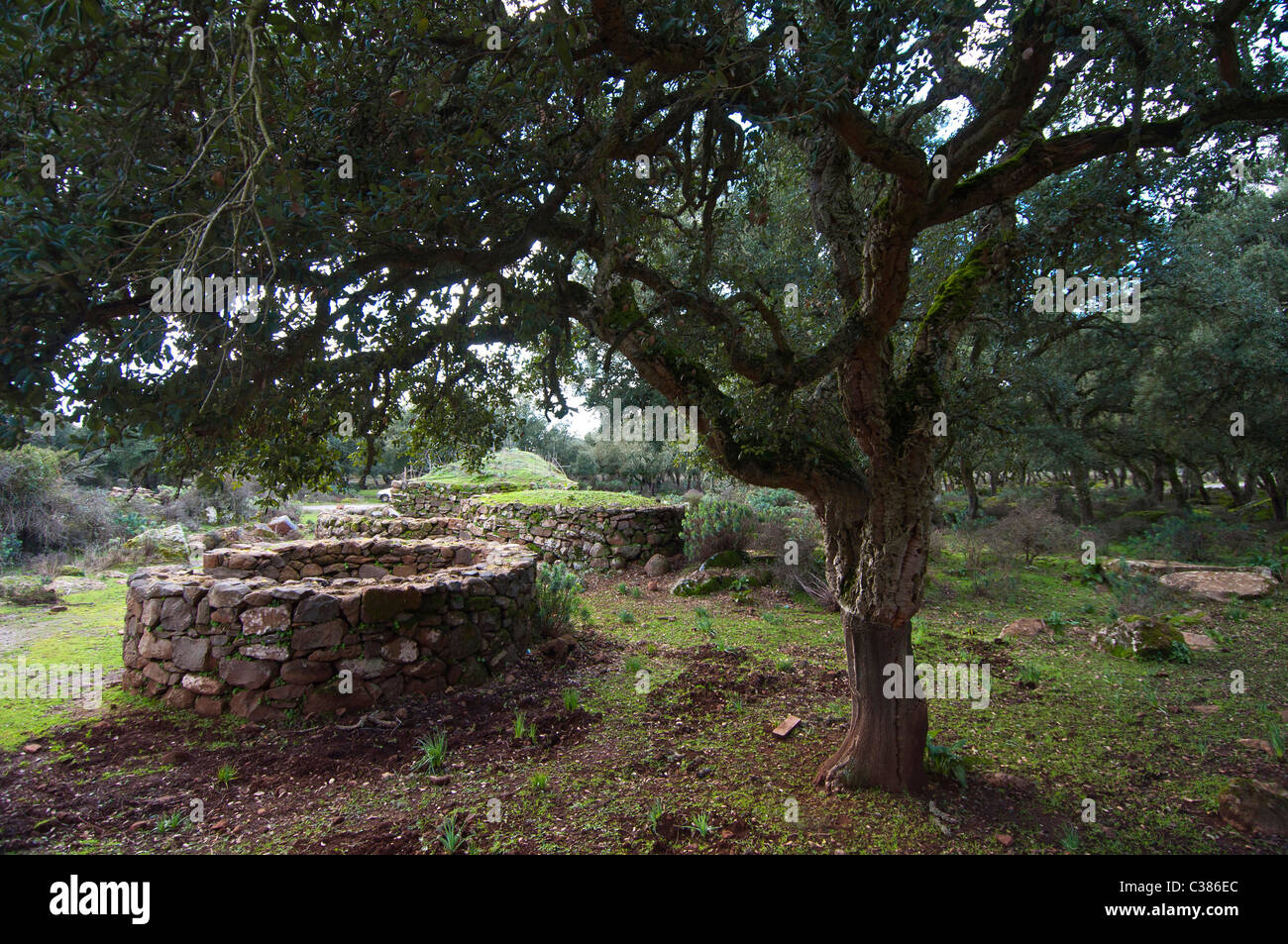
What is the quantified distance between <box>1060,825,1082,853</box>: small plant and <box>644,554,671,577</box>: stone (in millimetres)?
8990

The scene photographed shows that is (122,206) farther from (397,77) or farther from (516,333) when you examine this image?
(516,333)

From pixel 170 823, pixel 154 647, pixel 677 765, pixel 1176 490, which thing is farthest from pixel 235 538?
pixel 1176 490

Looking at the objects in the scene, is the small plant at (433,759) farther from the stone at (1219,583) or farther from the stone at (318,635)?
the stone at (1219,583)

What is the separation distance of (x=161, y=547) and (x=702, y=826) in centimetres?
1415

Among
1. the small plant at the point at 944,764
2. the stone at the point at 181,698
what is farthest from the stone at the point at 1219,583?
the stone at the point at 181,698

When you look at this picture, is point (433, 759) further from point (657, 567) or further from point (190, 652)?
point (657, 567)

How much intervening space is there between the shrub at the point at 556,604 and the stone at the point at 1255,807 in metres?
6.16

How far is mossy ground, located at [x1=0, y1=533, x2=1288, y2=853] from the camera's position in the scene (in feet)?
12.1

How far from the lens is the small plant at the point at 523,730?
5.08 meters

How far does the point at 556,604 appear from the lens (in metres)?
7.88

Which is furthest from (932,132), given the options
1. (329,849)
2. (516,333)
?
(329,849)

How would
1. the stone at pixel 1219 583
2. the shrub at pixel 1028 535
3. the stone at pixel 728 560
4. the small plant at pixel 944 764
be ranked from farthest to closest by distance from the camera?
the shrub at pixel 1028 535, the stone at pixel 728 560, the stone at pixel 1219 583, the small plant at pixel 944 764

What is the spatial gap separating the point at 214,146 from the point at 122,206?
27.5 inches

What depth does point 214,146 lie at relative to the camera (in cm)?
336
